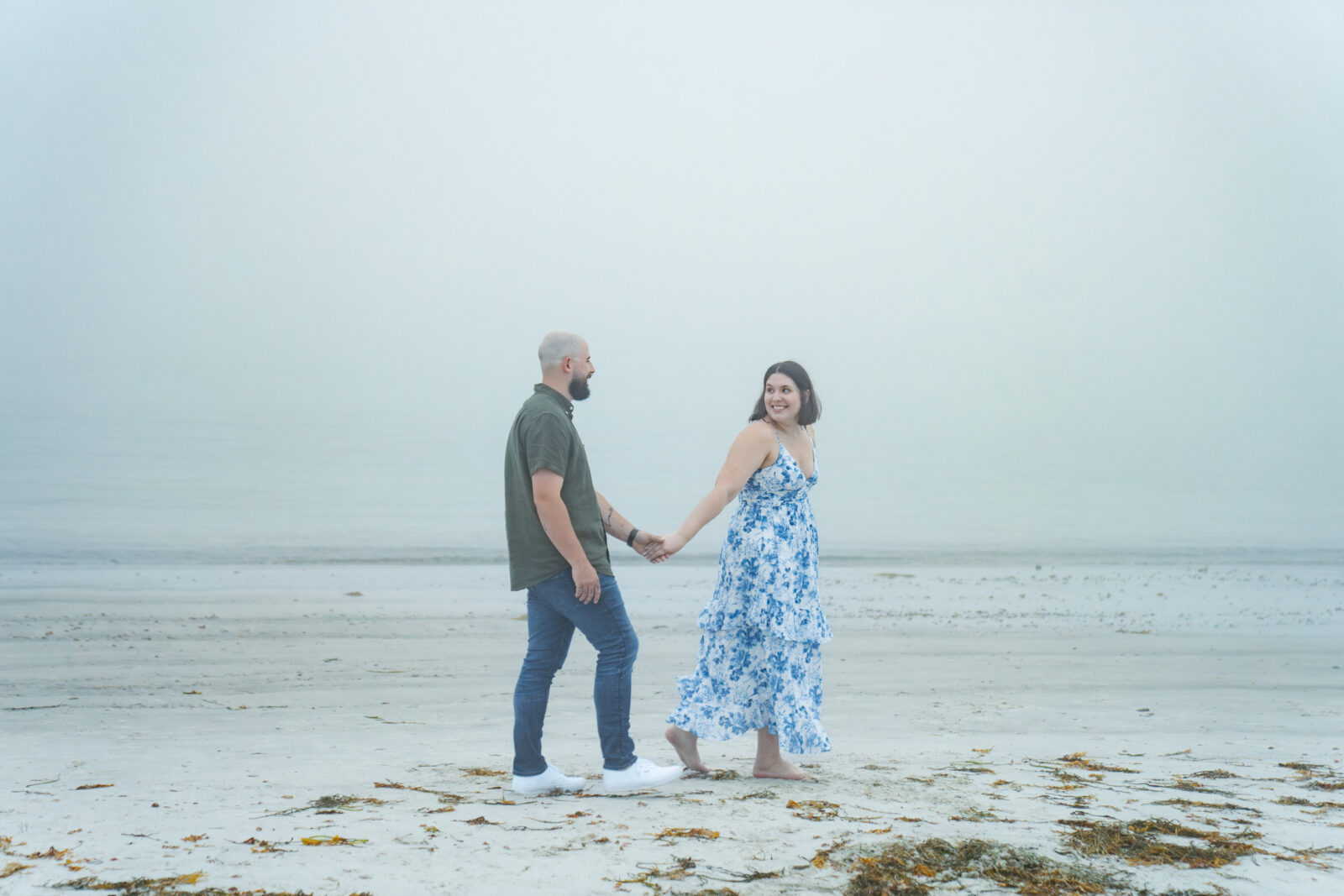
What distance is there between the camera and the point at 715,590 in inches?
155

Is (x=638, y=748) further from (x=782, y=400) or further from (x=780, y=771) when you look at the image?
(x=782, y=400)

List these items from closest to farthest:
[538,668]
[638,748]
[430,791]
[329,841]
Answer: [329,841] → [430,791] → [538,668] → [638,748]

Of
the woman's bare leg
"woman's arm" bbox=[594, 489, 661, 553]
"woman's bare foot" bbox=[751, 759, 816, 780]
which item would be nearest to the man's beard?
"woman's arm" bbox=[594, 489, 661, 553]

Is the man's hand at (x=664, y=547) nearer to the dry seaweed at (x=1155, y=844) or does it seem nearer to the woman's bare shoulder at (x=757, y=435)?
the woman's bare shoulder at (x=757, y=435)

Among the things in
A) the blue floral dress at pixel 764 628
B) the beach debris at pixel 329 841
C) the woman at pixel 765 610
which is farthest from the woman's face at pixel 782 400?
the beach debris at pixel 329 841

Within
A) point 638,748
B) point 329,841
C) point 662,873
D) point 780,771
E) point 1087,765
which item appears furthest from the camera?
point 638,748

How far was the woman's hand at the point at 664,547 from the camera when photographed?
3.97 metres

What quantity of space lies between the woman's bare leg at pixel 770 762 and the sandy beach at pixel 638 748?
0.36 ft

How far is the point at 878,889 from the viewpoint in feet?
→ 8.35

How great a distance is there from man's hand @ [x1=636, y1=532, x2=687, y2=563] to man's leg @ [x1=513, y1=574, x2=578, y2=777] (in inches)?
18.7

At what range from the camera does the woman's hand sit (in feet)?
13.0

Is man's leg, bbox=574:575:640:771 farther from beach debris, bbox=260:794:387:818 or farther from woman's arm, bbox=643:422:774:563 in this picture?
beach debris, bbox=260:794:387:818

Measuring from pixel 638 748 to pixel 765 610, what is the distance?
4.14ft

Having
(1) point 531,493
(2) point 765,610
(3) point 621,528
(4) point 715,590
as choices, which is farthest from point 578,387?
(2) point 765,610
